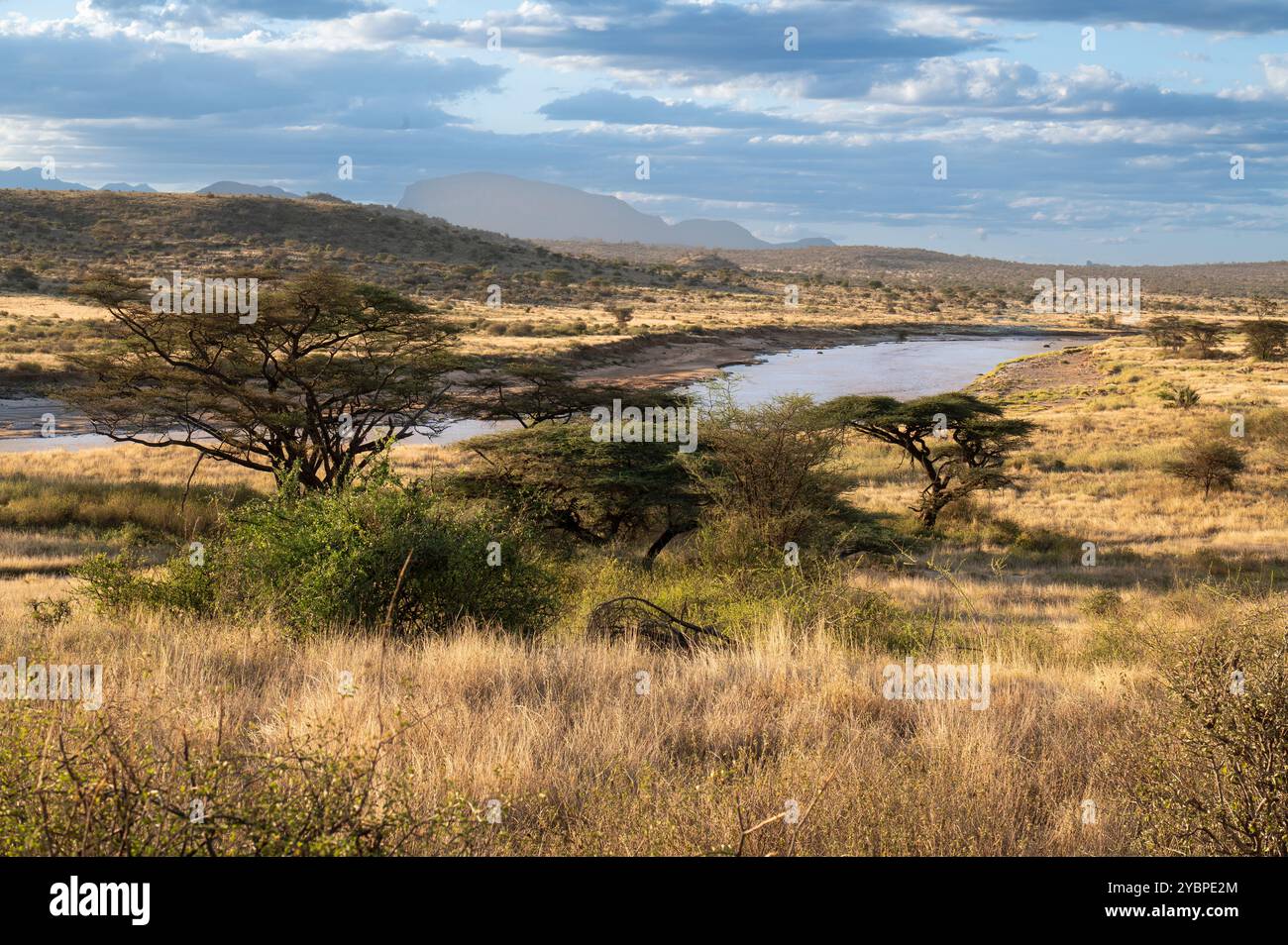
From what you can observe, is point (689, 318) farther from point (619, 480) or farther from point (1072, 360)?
point (619, 480)

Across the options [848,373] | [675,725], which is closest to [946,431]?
[675,725]

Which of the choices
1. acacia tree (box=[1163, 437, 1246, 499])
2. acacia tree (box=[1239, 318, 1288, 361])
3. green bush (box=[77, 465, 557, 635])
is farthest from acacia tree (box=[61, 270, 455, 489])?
acacia tree (box=[1239, 318, 1288, 361])

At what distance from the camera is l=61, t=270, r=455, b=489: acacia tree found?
2039cm

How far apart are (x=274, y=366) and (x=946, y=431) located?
18.1m

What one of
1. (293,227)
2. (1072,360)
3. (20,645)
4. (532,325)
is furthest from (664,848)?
(293,227)

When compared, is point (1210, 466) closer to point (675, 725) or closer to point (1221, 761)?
point (675, 725)

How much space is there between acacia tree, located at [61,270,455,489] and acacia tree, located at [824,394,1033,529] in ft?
36.1

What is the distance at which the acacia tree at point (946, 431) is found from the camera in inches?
1112

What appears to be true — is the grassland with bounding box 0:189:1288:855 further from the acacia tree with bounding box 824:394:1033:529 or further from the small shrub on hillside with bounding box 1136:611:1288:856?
the acacia tree with bounding box 824:394:1033:529

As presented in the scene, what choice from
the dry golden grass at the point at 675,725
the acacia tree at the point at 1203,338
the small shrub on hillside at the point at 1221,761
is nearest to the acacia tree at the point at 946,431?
the dry golden grass at the point at 675,725

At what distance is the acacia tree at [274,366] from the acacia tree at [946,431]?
11011mm
